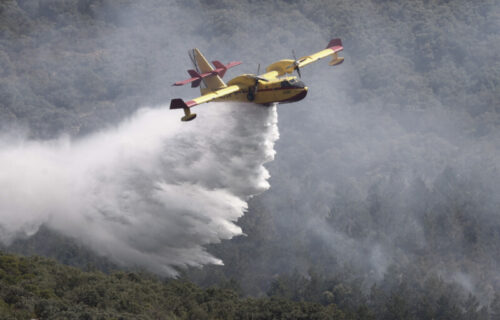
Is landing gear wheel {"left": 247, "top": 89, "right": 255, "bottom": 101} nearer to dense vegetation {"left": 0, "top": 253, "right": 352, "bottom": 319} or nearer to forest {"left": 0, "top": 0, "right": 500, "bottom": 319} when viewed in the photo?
dense vegetation {"left": 0, "top": 253, "right": 352, "bottom": 319}

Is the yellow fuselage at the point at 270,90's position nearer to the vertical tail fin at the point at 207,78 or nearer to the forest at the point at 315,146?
the vertical tail fin at the point at 207,78

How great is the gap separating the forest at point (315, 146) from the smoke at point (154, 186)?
253cm

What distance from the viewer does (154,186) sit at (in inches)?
1671

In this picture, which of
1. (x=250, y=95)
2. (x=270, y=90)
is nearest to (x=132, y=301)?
(x=250, y=95)

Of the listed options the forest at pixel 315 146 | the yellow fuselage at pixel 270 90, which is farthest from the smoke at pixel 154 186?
the forest at pixel 315 146

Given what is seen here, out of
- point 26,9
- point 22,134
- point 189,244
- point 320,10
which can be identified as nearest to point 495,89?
point 320,10

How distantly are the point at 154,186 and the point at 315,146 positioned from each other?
91.4 metres

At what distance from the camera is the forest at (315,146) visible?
52250 millimetres

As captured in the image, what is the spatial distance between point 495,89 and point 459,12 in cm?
2515

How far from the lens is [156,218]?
Answer: 42688mm

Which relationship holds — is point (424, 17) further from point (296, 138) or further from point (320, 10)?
point (296, 138)

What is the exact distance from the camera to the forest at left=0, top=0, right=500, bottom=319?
5225 cm

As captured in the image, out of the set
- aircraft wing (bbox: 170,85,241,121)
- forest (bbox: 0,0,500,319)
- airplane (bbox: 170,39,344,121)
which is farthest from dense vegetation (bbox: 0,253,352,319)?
airplane (bbox: 170,39,344,121)

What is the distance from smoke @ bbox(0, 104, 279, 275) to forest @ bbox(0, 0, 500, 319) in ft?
8.29
